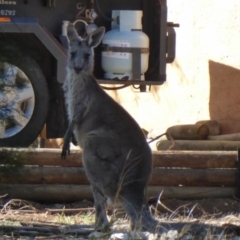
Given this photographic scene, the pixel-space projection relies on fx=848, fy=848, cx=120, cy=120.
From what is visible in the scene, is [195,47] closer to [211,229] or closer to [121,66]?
[121,66]

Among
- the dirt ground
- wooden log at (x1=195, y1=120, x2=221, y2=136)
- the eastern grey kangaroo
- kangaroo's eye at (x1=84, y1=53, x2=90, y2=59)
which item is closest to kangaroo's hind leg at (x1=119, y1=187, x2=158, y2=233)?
the eastern grey kangaroo

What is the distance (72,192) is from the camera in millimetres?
7465

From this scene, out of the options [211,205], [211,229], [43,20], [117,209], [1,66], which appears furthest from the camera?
[43,20]

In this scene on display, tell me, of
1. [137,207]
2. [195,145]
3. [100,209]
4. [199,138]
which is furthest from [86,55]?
[199,138]

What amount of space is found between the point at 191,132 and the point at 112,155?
12.9 ft

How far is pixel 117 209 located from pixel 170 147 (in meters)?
2.86

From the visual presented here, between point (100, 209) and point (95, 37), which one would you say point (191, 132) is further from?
point (100, 209)

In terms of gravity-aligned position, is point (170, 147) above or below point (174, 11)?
below

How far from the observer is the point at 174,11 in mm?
10445

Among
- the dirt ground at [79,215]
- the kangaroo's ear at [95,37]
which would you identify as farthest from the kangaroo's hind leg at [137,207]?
the kangaroo's ear at [95,37]

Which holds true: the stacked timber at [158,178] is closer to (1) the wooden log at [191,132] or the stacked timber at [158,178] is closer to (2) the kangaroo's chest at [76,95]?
(2) the kangaroo's chest at [76,95]

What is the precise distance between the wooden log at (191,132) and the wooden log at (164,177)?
211 centimetres

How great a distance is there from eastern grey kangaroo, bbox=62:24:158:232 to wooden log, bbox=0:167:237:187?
1.09 meters

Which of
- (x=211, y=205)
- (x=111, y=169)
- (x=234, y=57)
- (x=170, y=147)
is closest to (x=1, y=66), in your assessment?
(x=111, y=169)
